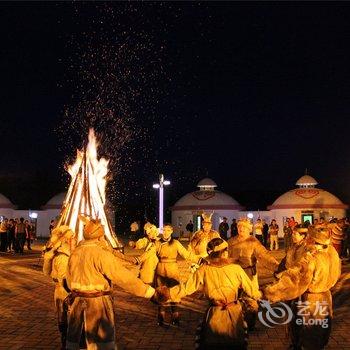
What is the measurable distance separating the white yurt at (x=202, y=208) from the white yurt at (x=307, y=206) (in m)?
3.45

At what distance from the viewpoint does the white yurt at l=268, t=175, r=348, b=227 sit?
3981 centimetres

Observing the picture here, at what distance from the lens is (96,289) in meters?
5.91

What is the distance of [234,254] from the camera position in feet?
29.3

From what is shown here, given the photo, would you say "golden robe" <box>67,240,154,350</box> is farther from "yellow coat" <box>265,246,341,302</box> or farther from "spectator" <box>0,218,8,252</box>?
"spectator" <box>0,218,8,252</box>

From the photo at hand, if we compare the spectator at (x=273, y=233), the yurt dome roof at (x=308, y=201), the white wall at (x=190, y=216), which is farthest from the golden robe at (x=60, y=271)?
the yurt dome roof at (x=308, y=201)

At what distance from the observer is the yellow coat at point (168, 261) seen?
951 centimetres

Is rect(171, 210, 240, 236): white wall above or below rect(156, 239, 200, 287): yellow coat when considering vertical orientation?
above

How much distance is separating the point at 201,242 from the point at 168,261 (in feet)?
4.59

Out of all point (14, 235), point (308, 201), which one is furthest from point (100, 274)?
point (308, 201)

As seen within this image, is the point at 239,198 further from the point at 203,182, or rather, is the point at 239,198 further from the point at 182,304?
the point at 182,304

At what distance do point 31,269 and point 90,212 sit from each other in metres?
4.84

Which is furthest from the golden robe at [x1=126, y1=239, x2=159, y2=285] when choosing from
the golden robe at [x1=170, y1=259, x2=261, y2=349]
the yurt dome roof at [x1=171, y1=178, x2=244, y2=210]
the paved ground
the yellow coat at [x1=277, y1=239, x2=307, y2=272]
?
the yurt dome roof at [x1=171, y1=178, x2=244, y2=210]
